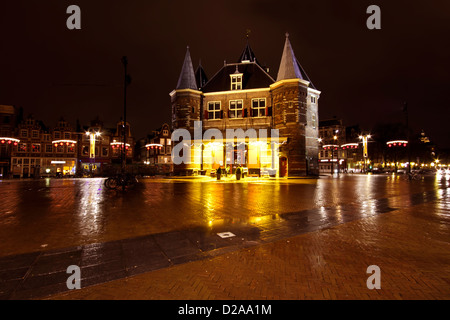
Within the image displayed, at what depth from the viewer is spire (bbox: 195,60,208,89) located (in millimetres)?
31953

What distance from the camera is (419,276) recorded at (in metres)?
3.21

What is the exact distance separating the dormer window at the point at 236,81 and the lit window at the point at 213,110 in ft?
9.64

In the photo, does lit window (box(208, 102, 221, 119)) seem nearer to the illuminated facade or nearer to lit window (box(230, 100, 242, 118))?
lit window (box(230, 100, 242, 118))

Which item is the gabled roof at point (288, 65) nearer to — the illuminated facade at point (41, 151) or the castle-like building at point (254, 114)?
the castle-like building at point (254, 114)

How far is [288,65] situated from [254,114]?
21.7 ft

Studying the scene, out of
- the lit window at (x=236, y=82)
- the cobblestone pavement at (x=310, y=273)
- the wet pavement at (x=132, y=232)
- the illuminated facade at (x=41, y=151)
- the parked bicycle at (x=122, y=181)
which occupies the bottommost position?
the cobblestone pavement at (x=310, y=273)

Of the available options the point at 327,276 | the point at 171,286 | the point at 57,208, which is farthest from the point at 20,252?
the point at 327,276

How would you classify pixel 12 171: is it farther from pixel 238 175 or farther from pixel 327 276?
pixel 327 276

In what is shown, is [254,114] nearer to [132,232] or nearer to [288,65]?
[288,65]

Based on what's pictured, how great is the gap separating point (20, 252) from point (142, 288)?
2913 mm

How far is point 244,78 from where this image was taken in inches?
1125

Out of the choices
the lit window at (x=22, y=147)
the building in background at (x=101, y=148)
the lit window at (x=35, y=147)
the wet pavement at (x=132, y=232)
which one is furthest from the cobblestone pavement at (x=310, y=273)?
the lit window at (x=22, y=147)

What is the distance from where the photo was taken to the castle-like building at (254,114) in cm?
2458

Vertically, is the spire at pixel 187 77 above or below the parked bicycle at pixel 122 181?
above
